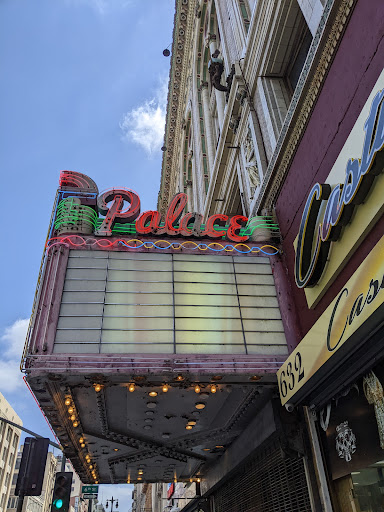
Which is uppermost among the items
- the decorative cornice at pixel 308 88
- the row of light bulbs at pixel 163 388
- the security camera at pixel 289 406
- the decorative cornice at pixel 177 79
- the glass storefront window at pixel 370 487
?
the decorative cornice at pixel 177 79

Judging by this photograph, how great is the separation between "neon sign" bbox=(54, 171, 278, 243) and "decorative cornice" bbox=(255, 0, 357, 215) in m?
1.43

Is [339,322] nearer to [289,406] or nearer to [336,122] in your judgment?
[289,406]

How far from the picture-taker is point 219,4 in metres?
25.1

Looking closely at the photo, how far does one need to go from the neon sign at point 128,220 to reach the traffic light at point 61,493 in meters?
8.44

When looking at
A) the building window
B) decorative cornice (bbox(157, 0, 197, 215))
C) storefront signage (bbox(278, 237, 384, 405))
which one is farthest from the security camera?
decorative cornice (bbox(157, 0, 197, 215))

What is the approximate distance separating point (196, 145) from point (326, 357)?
26.4 m

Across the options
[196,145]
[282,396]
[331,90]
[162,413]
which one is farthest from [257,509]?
[196,145]

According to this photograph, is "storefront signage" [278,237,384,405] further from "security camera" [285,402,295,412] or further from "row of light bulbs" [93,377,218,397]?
"row of light bulbs" [93,377,218,397]

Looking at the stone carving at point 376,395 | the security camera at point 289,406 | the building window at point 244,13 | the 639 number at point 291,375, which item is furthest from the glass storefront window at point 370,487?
the building window at point 244,13

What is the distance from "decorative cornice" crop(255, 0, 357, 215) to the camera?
Answer: 9727mm

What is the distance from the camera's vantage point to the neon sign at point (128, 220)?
1282 centimetres

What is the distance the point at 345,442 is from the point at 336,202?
500 cm

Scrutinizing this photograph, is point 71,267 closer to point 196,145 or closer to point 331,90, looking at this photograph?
point 331,90

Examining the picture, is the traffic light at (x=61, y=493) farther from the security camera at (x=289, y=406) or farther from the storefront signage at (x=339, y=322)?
the storefront signage at (x=339, y=322)
